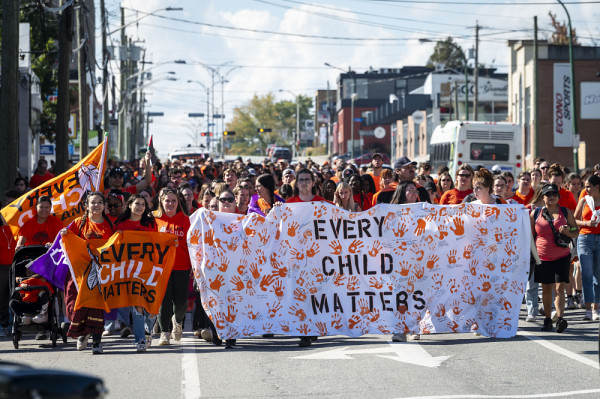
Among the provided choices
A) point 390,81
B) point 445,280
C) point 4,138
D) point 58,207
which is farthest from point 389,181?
point 390,81

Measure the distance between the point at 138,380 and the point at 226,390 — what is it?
3.32 ft

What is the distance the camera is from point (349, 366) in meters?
10.2

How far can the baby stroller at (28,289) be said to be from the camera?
11836 mm

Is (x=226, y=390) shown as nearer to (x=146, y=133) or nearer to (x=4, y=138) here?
(x=4, y=138)

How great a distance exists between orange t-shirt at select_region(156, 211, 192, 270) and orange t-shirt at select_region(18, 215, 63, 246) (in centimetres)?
158

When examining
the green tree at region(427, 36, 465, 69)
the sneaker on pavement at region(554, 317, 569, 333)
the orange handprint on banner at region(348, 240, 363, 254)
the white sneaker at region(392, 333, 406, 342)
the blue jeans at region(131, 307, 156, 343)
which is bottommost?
the white sneaker at region(392, 333, 406, 342)

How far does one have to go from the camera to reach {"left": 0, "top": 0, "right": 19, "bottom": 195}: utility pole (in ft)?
58.7

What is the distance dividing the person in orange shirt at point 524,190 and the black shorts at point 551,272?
6.50 ft

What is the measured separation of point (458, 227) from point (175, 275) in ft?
10.6

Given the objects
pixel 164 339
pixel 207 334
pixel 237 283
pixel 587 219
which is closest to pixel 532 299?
pixel 587 219

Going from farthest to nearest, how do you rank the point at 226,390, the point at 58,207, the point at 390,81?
the point at 390,81
the point at 58,207
the point at 226,390

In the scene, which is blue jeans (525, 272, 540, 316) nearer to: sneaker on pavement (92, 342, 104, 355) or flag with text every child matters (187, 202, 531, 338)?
flag with text every child matters (187, 202, 531, 338)

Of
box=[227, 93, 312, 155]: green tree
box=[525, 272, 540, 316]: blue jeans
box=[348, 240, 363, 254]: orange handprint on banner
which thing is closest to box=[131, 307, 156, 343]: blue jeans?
box=[348, 240, 363, 254]: orange handprint on banner

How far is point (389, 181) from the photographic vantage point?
15625 mm
